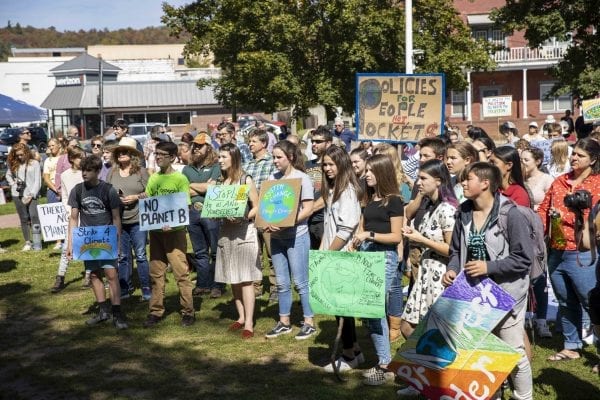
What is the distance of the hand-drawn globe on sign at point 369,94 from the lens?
1173 cm

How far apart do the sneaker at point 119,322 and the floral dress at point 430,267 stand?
3.86 m

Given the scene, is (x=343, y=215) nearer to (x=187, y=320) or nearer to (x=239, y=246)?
(x=239, y=246)

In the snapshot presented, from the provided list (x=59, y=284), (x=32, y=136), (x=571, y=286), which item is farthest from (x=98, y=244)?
(x=32, y=136)

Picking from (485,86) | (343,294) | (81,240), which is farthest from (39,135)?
(343,294)

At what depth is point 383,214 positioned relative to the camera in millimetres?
6758

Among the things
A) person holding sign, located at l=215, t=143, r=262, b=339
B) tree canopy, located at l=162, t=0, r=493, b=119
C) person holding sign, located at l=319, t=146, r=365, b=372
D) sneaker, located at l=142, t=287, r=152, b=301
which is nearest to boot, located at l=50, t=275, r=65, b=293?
sneaker, located at l=142, t=287, r=152, b=301

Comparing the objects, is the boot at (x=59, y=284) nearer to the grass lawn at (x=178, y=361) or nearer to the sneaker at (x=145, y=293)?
the grass lawn at (x=178, y=361)

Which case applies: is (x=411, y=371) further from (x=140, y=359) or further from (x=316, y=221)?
(x=316, y=221)

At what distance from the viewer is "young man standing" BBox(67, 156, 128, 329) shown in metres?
9.05

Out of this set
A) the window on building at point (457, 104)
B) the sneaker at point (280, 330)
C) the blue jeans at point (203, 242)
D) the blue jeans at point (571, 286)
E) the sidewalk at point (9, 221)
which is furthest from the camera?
the window on building at point (457, 104)

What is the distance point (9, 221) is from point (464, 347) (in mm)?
16932

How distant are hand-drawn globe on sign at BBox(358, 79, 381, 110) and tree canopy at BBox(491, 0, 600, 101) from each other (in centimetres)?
1599

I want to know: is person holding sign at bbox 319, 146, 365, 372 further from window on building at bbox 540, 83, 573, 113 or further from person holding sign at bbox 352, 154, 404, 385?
window on building at bbox 540, 83, 573, 113

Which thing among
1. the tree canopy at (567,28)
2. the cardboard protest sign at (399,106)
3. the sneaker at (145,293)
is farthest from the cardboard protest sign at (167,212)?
the tree canopy at (567,28)
